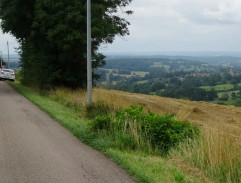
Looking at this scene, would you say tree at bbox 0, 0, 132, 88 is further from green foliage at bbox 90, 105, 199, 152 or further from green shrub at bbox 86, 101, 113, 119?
green foliage at bbox 90, 105, 199, 152

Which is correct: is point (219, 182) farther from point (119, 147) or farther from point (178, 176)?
point (119, 147)

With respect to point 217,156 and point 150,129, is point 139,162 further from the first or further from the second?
point 150,129

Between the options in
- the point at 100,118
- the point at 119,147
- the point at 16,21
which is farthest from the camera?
the point at 16,21

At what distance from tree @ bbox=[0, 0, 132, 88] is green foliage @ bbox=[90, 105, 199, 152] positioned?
37.1ft

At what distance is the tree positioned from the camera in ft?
70.3

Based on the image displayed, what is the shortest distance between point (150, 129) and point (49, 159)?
2.86m

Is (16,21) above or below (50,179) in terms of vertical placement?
above

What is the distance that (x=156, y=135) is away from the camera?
30.0ft

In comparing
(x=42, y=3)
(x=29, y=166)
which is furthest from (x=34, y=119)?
(x=42, y=3)

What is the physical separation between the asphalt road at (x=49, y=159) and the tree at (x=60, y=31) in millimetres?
10752

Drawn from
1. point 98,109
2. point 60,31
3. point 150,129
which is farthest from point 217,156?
point 60,31

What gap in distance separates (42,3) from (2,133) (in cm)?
1402

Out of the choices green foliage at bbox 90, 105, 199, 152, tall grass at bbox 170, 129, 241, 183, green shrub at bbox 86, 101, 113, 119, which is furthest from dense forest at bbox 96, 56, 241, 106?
tall grass at bbox 170, 129, 241, 183

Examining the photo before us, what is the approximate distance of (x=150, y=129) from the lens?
9227mm
